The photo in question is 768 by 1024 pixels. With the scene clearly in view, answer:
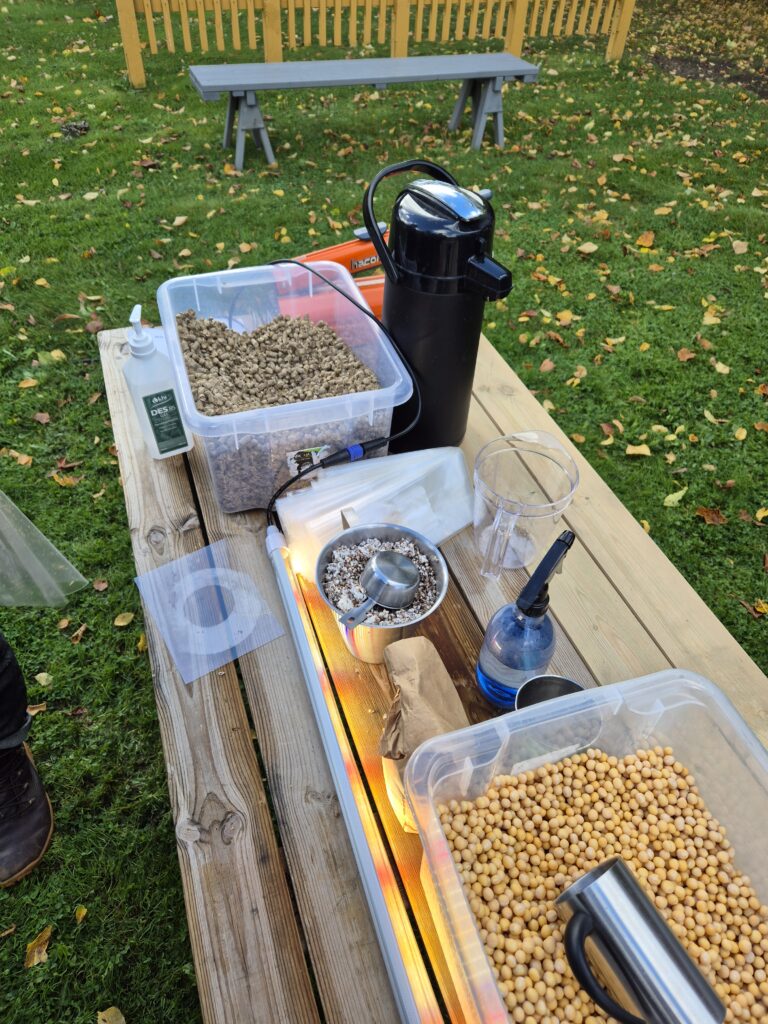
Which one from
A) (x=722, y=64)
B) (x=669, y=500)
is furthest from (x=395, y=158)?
(x=722, y=64)

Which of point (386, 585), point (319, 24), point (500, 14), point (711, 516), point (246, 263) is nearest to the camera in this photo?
point (386, 585)

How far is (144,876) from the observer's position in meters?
1.70

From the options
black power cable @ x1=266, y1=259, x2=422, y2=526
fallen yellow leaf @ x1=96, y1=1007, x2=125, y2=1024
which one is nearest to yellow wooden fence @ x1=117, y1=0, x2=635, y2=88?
black power cable @ x1=266, y1=259, x2=422, y2=526

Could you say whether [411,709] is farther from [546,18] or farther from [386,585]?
[546,18]

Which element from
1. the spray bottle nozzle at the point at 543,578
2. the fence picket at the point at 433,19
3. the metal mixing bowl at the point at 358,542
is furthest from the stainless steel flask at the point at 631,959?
the fence picket at the point at 433,19

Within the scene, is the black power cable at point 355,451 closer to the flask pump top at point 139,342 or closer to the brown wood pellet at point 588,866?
the flask pump top at point 139,342

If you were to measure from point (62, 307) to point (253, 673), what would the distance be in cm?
295

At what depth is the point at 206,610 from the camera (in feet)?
4.39

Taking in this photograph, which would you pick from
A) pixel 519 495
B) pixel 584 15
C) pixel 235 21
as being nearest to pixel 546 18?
pixel 584 15

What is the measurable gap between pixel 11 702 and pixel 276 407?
848 millimetres

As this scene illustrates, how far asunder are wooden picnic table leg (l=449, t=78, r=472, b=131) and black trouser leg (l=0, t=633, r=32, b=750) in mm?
5235

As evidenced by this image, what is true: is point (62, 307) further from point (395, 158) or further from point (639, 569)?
point (639, 569)

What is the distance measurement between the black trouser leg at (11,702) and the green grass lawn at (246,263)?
1.37 ft

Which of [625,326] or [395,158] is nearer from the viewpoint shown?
[625,326]
